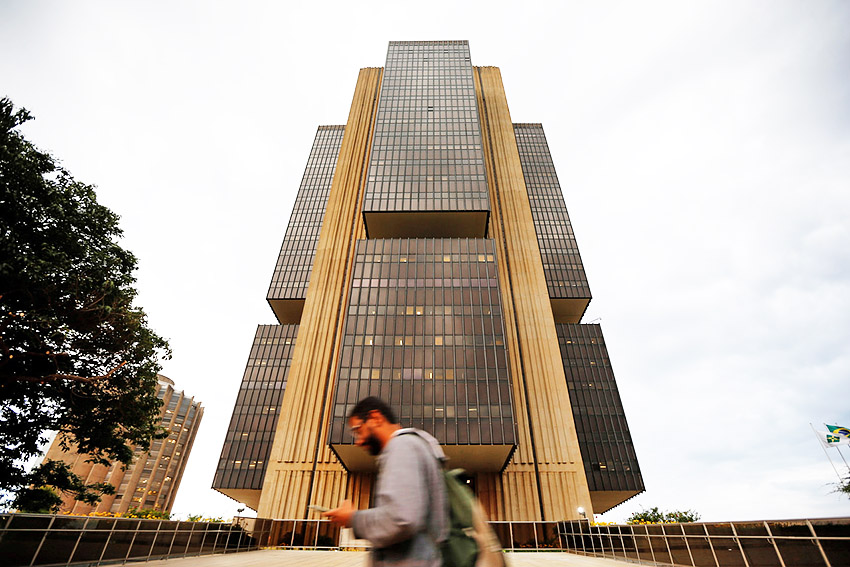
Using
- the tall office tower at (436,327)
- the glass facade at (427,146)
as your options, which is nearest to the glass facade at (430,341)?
the tall office tower at (436,327)

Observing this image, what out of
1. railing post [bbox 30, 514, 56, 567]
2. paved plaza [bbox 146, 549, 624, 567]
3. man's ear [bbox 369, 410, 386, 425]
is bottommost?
paved plaza [bbox 146, 549, 624, 567]

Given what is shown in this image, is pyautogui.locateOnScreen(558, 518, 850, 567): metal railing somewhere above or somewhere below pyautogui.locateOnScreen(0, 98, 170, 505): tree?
below

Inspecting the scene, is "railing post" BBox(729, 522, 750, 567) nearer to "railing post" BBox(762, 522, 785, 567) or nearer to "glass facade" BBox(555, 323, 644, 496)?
"railing post" BBox(762, 522, 785, 567)

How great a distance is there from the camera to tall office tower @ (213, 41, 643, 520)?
32719 mm

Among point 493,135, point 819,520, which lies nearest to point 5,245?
point 819,520

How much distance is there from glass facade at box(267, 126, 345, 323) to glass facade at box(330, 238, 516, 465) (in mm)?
18952

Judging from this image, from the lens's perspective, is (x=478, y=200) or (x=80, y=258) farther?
(x=478, y=200)

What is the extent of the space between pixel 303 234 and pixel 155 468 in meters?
64.7

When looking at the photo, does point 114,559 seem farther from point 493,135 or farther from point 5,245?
point 493,135

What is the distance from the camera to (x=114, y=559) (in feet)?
32.8

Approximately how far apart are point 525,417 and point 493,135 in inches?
1683

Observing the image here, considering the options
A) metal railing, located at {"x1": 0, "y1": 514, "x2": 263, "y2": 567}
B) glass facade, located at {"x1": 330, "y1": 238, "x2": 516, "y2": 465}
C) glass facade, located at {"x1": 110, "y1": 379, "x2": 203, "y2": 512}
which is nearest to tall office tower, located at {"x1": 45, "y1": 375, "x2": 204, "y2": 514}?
glass facade, located at {"x1": 110, "y1": 379, "x2": 203, "y2": 512}

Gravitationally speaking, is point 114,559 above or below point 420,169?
below

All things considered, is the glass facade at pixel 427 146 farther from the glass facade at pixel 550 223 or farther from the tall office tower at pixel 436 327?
the glass facade at pixel 550 223
